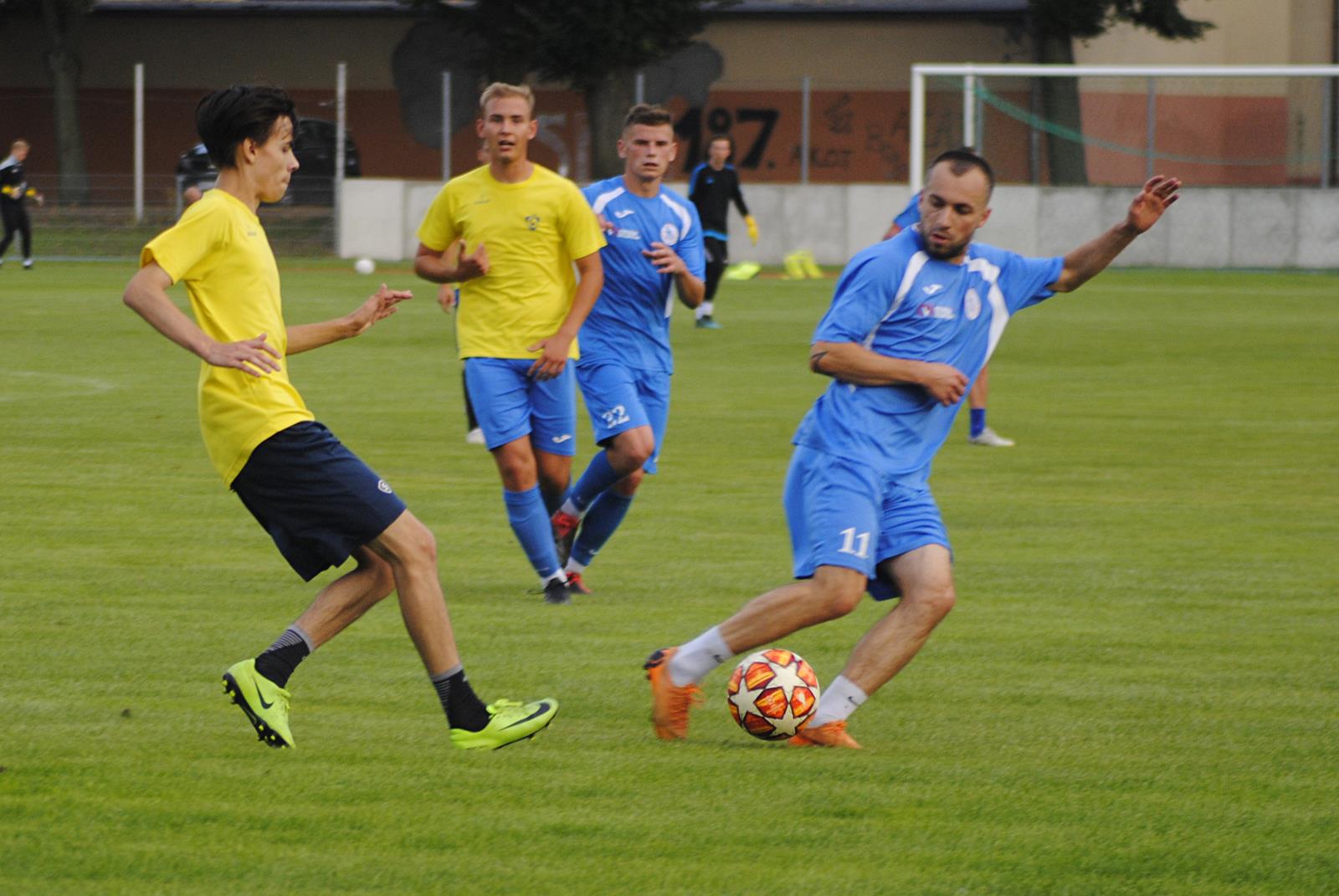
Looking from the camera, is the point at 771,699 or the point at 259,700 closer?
the point at 259,700

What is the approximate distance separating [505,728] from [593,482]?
321 cm

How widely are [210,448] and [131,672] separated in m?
1.45

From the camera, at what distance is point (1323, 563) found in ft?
29.8

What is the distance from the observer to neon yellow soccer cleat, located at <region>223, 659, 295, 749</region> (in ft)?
17.2

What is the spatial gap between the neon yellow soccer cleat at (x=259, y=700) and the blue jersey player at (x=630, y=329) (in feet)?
9.98

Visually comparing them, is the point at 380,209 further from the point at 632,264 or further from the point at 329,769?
the point at 329,769

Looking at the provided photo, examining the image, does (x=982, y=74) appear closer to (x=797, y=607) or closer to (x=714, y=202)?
(x=714, y=202)

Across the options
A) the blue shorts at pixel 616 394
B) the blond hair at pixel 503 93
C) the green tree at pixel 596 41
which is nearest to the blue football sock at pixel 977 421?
the blue shorts at pixel 616 394

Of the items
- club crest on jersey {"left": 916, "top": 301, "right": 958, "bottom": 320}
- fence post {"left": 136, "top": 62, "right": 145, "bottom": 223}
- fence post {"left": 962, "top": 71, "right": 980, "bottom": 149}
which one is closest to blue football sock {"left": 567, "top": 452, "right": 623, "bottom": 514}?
club crest on jersey {"left": 916, "top": 301, "right": 958, "bottom": 320}

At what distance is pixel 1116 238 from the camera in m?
5.89

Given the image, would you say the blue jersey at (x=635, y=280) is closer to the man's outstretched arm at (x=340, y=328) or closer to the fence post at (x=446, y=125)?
the man's outstretched arm at (x=340, y=328)

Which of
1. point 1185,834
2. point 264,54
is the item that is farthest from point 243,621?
point 264,54

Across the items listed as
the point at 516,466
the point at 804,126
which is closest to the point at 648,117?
the point at 516,466

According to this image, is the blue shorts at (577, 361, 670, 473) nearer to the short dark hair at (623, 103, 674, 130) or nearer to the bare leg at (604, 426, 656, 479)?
the bare leg at (604, 426, 656, 479)
